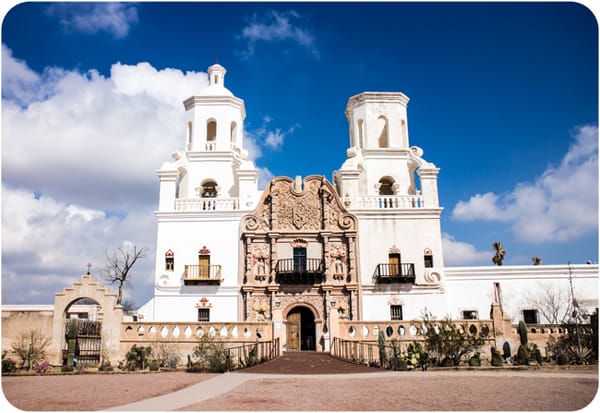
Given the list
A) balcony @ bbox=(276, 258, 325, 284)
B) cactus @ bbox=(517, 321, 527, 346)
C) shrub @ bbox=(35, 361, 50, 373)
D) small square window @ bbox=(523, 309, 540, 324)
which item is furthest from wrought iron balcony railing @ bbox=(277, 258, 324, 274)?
shrub @ bbox=(35, 361, 50, 373)

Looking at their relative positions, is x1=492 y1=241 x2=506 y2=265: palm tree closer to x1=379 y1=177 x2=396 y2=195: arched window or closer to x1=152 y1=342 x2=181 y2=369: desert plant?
x1=379 y1=177 x2=396 y2=195: arched window

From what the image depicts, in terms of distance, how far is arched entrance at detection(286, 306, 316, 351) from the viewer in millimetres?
30375

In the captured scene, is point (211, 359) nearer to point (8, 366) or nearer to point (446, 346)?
point (8, 366)

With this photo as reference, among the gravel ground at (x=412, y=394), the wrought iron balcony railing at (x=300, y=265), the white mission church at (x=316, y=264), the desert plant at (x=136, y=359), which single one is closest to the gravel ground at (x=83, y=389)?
the gravel ground at (x=412, y=394)

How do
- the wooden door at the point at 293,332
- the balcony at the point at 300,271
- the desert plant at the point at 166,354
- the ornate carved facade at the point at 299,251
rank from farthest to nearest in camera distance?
the ornate carved facade at the point at 299,251
the balcony at the point at 300,271
the wooden door at the point at 293,332
the desert plant at the point at 166,354

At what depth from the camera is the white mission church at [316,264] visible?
1214 inches

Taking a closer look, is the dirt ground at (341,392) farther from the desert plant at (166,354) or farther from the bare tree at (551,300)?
the bare tree at (551,300)

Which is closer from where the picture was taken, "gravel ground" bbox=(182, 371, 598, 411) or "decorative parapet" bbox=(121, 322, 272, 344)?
"gravel ground" bbox=(182, 371, 598, 411)

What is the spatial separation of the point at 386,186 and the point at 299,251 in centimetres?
839

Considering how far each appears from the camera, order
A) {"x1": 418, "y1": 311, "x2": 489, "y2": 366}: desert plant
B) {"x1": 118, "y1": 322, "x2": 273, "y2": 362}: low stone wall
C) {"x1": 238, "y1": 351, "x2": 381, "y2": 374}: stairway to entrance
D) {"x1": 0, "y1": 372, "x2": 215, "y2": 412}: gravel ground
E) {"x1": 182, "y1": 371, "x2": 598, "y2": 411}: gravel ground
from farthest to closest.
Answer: {"x1": 118, "y1": 322, "x2": 273, "y2": 362}: low stone wall < {"x1": 418, "y1": 311, "x2": 489, "y2": 366}: desert plant < {"x1": 238, "y1": 351, "x2": 381, "y2": 374}: stairway to entrance < {"x1": 0, "y1": 372, "x2": 215, "y2": 412}: gravel ground < {"x1": 182, "y1": 371, "x2": 598, "y2": 411}: gravel ground

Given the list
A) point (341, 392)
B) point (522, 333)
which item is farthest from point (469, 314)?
point (341, 392)

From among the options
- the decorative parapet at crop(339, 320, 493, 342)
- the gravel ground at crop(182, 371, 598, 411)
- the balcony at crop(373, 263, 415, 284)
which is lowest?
the gravel ground at crop(182, 371, 598, 411)

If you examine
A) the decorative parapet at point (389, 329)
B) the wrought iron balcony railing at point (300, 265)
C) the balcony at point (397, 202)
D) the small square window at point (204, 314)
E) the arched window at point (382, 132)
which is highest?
the arched window at point (382, 132)

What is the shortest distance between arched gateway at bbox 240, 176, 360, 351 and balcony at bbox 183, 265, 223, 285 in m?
1.49
